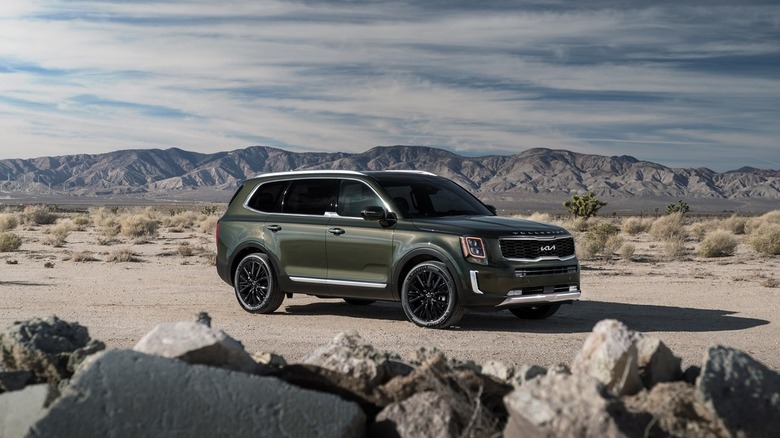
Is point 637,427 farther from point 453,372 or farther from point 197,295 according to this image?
point 197,295

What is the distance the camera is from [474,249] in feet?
39.2

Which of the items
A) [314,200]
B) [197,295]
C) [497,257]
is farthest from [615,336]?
[197,295]

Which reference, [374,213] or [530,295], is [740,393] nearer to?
[530,295]

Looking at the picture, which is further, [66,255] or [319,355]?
[66,255]

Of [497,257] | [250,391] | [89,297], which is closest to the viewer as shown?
[250,391]

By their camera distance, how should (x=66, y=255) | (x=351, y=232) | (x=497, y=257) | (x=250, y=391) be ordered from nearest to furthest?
1. (x=250, y=391)
2. (x=497, y=257)
3. (x=351, y=232)
4. (x=66, y=255)

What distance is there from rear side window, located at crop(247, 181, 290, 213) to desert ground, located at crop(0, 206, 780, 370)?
5.19 ft

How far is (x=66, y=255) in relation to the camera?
28.8 m

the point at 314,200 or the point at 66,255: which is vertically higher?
the point at 314,200

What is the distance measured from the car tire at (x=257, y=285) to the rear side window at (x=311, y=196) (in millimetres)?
870

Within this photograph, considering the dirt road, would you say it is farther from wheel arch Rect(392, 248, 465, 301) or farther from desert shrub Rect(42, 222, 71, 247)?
desert shrub Rect(42, 222, 71, 247)

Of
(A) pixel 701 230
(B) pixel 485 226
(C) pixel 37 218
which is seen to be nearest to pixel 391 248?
(B) pixel 485 226

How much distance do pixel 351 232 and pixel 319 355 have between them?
6.40 meters

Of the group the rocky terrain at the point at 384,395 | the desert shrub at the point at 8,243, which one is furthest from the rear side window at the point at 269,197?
the desert shrub at the point at 8,243
